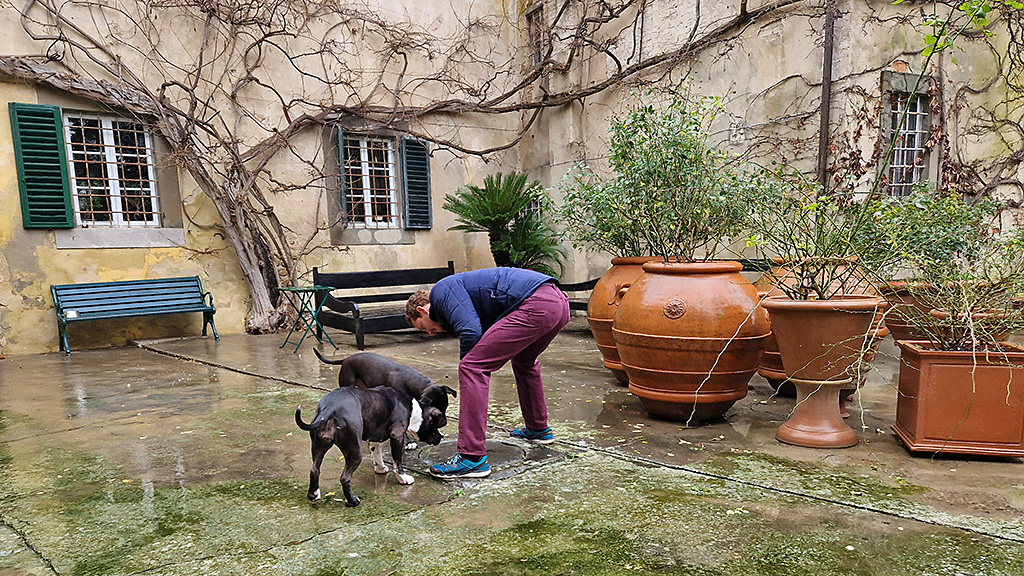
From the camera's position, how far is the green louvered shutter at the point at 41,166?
23.2ft

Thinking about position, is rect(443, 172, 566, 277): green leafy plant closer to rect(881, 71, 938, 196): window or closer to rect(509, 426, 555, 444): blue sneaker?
rect(881, 71, 938, 196): window

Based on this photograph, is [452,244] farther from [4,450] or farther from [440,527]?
[440,527]

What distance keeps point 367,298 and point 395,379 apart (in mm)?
5266

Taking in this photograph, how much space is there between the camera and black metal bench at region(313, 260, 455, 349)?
7.48 meters

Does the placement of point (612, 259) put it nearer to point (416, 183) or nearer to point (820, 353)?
point (820, 353)

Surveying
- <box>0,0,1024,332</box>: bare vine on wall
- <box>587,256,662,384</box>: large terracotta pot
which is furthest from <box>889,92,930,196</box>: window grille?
→ <box>587,256,662,384</box>: large terracotta pot

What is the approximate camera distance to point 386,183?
9625 millimetres

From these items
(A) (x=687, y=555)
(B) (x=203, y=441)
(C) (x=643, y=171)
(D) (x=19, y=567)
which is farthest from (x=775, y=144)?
(D) (x=19, y=567)

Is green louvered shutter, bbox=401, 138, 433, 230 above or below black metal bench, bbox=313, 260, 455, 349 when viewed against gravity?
above

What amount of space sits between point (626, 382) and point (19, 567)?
401 cm

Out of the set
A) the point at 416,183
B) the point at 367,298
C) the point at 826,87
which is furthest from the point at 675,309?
the point at 416,183

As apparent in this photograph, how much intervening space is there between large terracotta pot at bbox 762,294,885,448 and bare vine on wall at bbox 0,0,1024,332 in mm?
3978

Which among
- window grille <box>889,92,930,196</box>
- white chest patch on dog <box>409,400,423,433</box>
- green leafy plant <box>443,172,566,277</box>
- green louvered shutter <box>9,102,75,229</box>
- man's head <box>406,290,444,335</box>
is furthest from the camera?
green leafy plant <box>443,172,566,277</box>

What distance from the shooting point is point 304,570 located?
226cm
